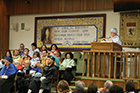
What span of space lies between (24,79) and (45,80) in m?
0.95

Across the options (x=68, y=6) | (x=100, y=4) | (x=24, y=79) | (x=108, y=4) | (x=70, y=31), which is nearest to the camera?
(x=24, y=79)

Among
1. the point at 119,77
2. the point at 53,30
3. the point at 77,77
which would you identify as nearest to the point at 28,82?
the point at 77,77

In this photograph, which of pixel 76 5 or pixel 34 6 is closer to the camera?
pixel 76 5

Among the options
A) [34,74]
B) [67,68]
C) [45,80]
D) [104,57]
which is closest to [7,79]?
[34,74]

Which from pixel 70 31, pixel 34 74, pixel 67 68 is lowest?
pixel 34 74

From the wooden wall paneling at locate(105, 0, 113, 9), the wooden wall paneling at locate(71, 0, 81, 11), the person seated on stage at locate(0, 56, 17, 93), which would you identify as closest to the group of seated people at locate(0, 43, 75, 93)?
the person seated on stage at locate(0, 56, 17, 93)

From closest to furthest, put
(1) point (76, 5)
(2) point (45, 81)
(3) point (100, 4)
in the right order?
(2) point (45, 81), (3) point (100, 4), (1) point (76, 5)

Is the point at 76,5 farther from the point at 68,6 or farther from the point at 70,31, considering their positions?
the point at 70,31

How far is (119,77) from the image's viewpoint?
6.50m

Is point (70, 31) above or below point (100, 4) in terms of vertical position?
below

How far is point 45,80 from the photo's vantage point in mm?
6418

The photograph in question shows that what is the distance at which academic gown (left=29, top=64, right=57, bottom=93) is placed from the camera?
639 centimetres

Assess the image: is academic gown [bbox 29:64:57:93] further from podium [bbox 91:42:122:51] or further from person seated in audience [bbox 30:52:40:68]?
podium [bbox 91:42:122:51]

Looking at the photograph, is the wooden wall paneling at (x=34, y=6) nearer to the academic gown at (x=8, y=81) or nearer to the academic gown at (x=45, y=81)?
the academic gown at (x=8, y=81)
